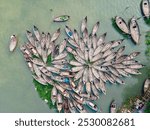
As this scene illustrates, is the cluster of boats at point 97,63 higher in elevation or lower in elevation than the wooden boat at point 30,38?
lower

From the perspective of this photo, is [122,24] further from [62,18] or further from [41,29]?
[41,29]

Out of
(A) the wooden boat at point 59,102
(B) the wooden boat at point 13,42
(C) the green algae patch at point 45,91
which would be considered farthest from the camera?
(B) the wooden boat at point 13,42

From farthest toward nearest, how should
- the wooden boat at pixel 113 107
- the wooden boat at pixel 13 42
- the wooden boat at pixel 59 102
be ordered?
the wooden boat at pixel 13 42, the wooden boat at pixel 59 102, the wooden boat at pixel 113 107

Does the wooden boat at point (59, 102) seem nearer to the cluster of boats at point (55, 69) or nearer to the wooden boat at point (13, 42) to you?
the cluster of boats at point (55, 69)

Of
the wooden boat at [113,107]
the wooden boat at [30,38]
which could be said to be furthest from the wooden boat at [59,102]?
the wooden boat at [30,38]

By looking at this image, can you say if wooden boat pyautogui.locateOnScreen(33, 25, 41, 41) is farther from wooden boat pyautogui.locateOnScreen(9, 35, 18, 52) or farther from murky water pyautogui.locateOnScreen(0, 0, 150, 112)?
wooden boat pyautogui.locateOnScreen(9, 35, 18, 52)

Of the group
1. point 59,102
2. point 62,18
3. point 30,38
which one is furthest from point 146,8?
point 59,102

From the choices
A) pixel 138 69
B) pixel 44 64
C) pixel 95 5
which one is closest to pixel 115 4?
pixel 95 5

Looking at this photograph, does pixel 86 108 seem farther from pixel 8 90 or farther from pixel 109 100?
pixel 8 90
